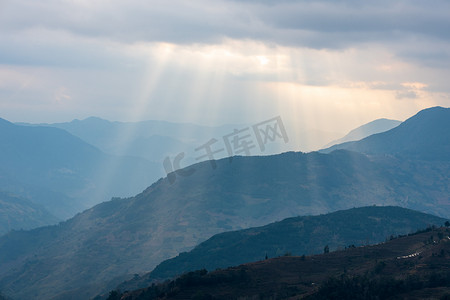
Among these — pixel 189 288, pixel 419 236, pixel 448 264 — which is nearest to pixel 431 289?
pixel 448 264

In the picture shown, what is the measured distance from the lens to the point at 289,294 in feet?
261

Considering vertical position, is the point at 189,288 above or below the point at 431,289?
above

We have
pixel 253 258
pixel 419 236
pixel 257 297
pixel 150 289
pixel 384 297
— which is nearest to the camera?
pixel 384 297

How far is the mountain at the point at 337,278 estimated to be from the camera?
7112cm

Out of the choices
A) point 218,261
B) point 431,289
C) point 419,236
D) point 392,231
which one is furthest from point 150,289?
point 392,231

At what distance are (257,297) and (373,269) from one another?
20.3m

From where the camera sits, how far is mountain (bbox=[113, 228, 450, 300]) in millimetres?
71125

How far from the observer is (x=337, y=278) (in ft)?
255

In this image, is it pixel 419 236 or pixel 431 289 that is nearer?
pixel 431 289

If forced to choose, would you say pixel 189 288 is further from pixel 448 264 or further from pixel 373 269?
pixel 448 264

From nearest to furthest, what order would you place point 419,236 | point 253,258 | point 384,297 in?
point 384,297 → point 419,236 → point 253,258

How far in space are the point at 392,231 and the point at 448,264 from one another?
113437 millimetres

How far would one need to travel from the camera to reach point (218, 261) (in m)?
188

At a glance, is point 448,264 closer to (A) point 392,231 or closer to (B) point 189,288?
Result: (B) point 189,288
